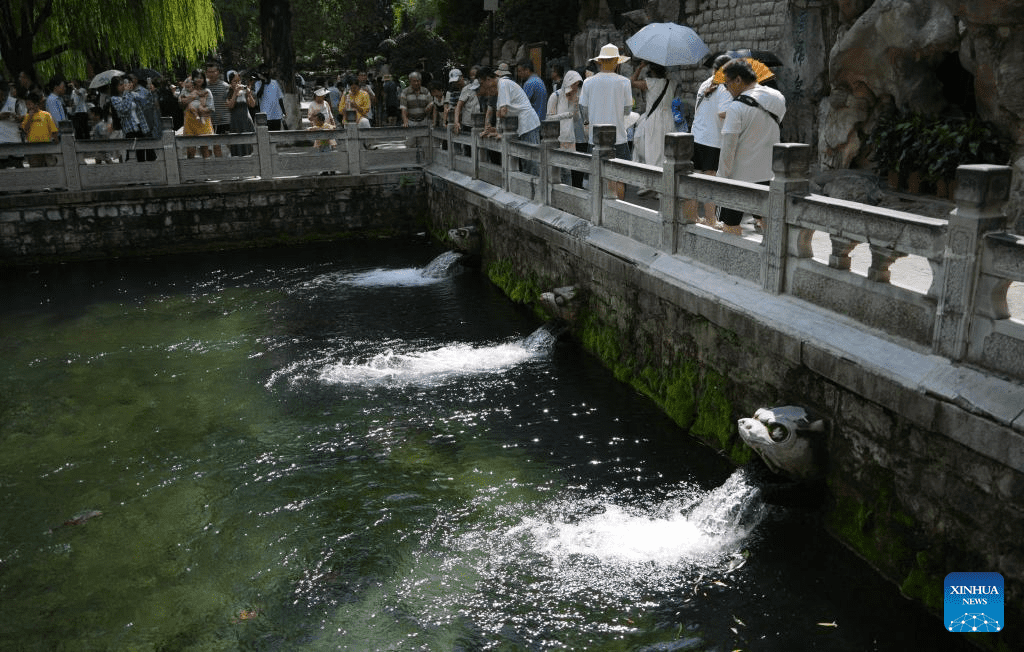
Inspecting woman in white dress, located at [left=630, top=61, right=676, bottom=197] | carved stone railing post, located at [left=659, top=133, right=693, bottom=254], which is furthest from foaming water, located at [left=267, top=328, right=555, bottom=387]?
carved stone railing post, located at [left=659, top=133, right=693, bottom=254]

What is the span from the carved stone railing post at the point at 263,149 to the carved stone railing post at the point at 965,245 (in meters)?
13.3

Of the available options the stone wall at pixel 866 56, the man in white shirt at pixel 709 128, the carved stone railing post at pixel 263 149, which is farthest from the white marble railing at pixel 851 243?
the carved stone railing post at pixel 263 149

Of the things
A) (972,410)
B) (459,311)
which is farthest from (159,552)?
(459,311)

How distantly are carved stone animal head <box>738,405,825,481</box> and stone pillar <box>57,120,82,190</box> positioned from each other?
13.1 meters

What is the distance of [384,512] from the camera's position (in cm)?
658

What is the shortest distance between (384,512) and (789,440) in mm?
2921

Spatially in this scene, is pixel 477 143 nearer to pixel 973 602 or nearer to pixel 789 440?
pixel 789 440

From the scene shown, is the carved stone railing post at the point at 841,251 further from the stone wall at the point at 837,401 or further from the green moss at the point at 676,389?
the green moss at the point at 676,389

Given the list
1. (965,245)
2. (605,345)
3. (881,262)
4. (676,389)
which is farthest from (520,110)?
(965,245)

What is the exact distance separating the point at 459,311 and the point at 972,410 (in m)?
7.99

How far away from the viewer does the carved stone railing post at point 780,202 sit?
618 cm

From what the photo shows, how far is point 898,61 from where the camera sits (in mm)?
13125

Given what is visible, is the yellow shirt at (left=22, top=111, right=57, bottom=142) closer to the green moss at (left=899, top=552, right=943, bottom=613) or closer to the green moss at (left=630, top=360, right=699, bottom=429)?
the green moss at (left=630, top=360, right=699, bottom=429)

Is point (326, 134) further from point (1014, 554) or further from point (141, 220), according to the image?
point (1014, 554)
